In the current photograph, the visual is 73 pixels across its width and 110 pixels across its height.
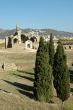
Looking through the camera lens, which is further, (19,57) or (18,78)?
(19,57)

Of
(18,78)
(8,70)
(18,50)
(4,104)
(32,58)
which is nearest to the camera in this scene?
(4,104)

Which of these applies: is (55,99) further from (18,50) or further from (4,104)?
(18,50)

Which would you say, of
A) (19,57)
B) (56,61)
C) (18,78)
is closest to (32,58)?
(19,57)

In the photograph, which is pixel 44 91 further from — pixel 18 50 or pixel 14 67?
pixel 18 50

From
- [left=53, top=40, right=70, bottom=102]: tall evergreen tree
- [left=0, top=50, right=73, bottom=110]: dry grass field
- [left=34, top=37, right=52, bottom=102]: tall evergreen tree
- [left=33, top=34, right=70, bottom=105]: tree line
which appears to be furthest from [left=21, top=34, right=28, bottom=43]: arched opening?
[left=34, top=37, right=52, bottom=102]: tall evergreen tree

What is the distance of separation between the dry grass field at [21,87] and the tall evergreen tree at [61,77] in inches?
33.6

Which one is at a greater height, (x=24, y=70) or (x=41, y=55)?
(x=41, y=55)

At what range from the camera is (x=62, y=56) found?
113 feet

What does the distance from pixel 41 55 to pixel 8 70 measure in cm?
1777

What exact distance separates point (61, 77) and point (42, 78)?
3267mm

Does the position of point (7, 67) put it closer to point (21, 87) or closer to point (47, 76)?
point (21, 87)

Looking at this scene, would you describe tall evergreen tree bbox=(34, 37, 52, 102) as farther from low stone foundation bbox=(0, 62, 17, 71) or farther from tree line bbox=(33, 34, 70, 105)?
low stone foundation bbox=(0, 62, 17, 71)

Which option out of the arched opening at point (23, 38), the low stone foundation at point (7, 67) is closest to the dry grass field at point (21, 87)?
the low stone foundation at point (7, 67)

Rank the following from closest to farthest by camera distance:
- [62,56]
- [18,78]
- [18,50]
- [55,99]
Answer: [55,99] → [62,56] → [18,78] → [18,50]
